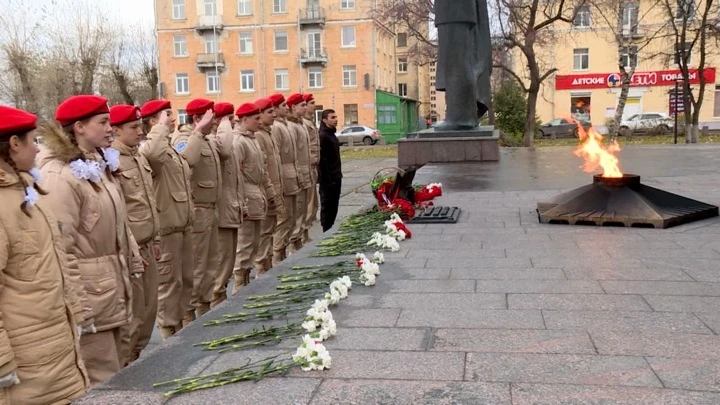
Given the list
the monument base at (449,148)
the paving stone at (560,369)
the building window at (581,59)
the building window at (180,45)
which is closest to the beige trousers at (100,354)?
the paving stone at (560,369)

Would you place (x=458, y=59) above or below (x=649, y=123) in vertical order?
above

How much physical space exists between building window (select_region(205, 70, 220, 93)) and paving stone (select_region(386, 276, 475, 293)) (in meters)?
41.3

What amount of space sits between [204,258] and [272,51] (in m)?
39.0

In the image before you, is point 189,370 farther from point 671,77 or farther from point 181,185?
point 671,77

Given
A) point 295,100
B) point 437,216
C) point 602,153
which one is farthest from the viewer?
point 295,100

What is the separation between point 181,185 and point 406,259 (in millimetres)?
1756

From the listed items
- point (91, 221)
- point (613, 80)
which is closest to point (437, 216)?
point (91, 221)

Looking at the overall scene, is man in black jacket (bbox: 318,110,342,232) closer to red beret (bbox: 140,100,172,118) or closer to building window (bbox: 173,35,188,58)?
red beret (bbox: 140,100,172,118)

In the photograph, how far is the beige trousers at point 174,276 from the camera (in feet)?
16.5

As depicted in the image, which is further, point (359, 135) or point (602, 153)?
point (359, 135)

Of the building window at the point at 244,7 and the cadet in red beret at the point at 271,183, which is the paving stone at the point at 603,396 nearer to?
the cadet in red beret at the point at 271,183

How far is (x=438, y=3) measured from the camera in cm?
1200

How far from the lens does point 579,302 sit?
12.1 ft

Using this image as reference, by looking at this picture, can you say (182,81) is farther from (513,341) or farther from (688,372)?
(688,372)
